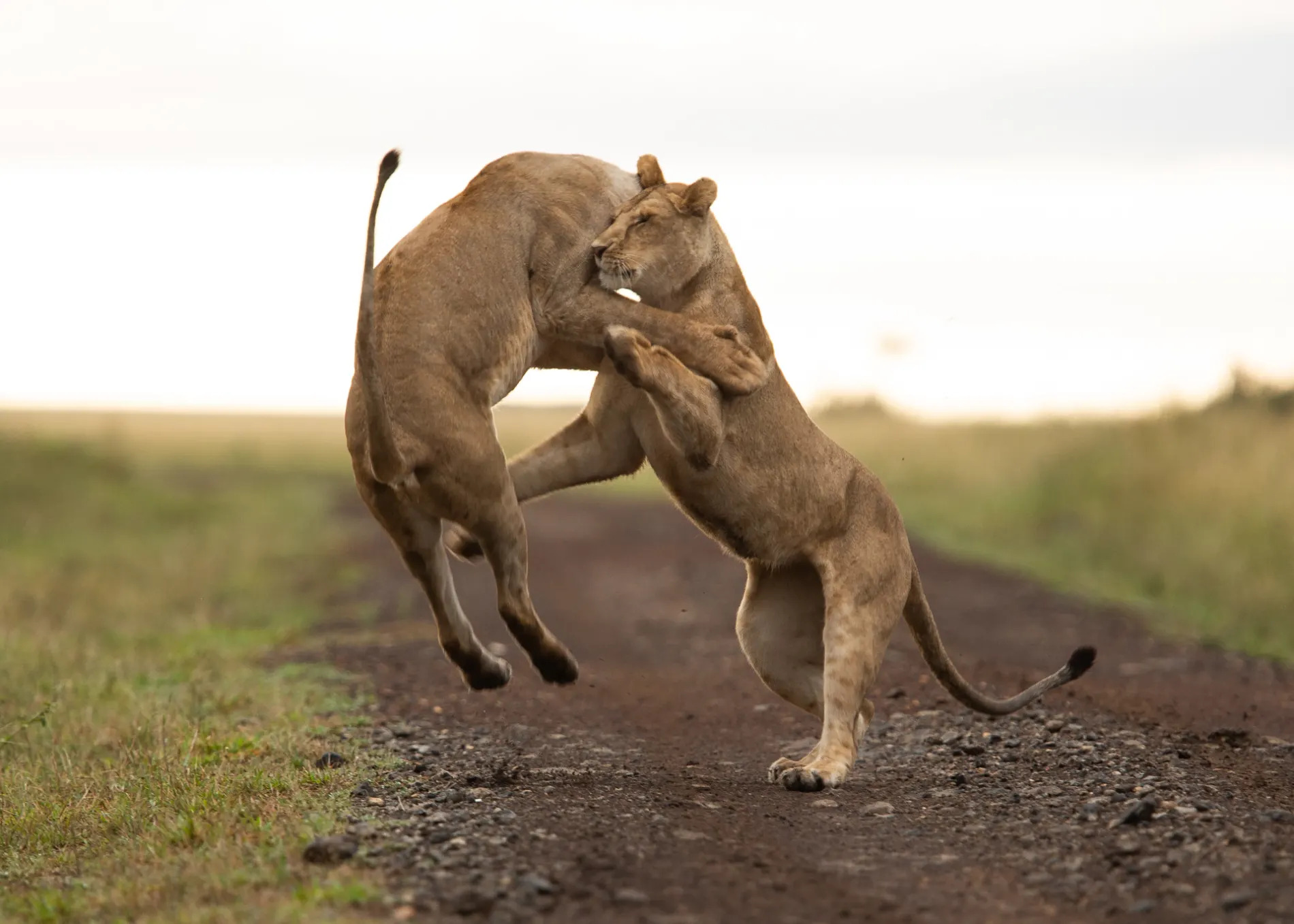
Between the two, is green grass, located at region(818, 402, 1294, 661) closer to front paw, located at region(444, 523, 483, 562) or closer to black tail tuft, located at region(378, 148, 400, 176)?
front paw, located at region(444, 523, 483, 562)

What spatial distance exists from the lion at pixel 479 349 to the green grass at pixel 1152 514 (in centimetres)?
630

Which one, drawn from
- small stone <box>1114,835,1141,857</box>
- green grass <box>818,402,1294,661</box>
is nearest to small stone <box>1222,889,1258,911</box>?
small stone <box>1114,835,1141,857</box>

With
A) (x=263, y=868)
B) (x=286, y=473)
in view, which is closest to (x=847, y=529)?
(x=263, y=868)

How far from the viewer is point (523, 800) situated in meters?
5.38

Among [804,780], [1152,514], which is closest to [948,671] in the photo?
[804,780]

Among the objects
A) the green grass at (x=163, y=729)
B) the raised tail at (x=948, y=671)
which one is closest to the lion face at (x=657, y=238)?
the raised tail at (x=948, y=671)

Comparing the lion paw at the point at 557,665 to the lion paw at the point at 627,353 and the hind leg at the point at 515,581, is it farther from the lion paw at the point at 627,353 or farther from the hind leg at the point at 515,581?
the lion paw at the point at 627,353

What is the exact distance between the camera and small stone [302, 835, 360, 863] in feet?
14.9

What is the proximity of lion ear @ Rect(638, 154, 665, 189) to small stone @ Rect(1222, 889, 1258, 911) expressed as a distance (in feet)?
11.1

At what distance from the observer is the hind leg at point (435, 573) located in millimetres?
5660

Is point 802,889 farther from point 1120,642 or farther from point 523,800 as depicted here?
point 1120,642

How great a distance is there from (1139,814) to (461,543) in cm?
251

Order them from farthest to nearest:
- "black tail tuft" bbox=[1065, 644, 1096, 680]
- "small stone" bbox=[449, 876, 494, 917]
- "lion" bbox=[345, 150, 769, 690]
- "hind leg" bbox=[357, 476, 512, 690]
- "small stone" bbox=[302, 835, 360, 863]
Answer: "black tail tuft" bbox=[1065, 644, 1096, 680]
"hind leg" bbox=[357, 476, 512, 690]
"lion" bbox=[345, 150, 769, 690]
"small stone" bbox=[302, 835, 360, 863]
"small stone" bbox=[449, 876, 494, 917]

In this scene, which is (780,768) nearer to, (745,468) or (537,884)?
(745,468)
